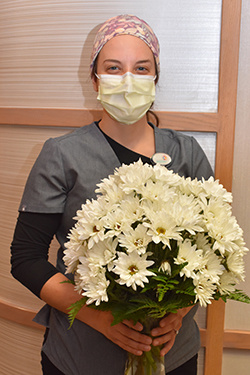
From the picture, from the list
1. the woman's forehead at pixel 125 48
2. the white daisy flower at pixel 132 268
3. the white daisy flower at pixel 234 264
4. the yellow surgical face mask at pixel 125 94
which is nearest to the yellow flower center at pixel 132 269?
the white daisy flower at pixel 132 268

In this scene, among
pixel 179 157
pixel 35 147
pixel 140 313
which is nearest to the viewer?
pixel 140 313

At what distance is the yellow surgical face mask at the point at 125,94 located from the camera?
4.28 feet

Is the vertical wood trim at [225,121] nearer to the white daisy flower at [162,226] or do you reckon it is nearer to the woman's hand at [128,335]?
the woman's hand at [128,335]

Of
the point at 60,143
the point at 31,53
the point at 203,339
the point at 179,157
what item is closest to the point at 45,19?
the point at 31,53

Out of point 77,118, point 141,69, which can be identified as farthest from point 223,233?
point 77,118

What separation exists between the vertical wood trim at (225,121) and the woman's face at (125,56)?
460mm

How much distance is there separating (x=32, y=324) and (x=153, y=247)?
1236 millimetres

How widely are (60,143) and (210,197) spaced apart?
58cm

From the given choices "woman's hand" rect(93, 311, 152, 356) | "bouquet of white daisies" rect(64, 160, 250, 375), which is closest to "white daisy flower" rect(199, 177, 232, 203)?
"bouquet of white daisies" rect(64, 160, 250, 375)

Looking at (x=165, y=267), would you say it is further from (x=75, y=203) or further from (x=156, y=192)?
(x=75, y=203)

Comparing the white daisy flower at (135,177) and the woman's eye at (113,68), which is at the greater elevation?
the woman's eye at (113,68)

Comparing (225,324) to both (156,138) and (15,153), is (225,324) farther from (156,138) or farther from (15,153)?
A: (15,153)

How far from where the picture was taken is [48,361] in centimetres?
135

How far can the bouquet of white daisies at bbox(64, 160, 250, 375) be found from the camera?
856 mm
